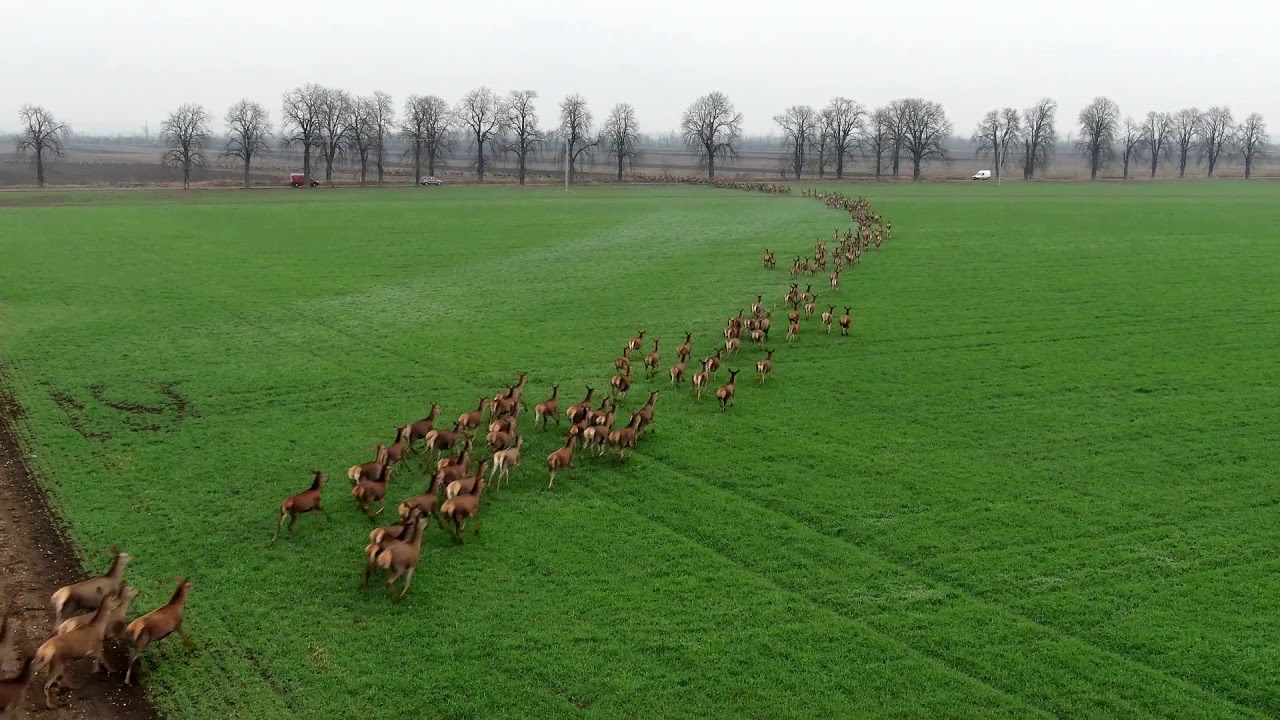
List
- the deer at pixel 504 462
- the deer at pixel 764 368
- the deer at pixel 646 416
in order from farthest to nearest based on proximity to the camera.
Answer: the deer at pixel 764 368 → the deer at pixel 646 416 → the deer at pixel 504 462

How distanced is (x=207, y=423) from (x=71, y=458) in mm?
2728

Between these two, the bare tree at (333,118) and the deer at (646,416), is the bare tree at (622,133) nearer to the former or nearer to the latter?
the bare tree at (333,118)

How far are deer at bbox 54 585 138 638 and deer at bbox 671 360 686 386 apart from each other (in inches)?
506

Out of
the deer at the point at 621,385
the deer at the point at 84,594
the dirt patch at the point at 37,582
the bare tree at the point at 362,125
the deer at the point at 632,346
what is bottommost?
the dirt patch at the point at 37,582

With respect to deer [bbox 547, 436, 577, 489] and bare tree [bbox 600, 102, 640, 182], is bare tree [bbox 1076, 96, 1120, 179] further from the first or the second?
deer [bbox 547, 436, 577, 489]

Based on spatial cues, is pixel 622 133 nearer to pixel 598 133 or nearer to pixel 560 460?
pixel 598 133

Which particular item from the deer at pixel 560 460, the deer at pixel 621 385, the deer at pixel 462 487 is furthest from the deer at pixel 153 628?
the deer at pixel 621 385

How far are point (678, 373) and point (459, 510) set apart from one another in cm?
901

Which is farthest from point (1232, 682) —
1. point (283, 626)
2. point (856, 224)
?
point (856, 224)

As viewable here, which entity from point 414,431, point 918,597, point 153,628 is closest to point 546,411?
point 414,431

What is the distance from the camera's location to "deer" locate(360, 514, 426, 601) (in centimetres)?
1239

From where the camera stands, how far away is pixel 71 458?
17578mm

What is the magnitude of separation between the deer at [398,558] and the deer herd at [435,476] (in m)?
0.01

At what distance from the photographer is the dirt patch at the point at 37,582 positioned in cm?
1024
